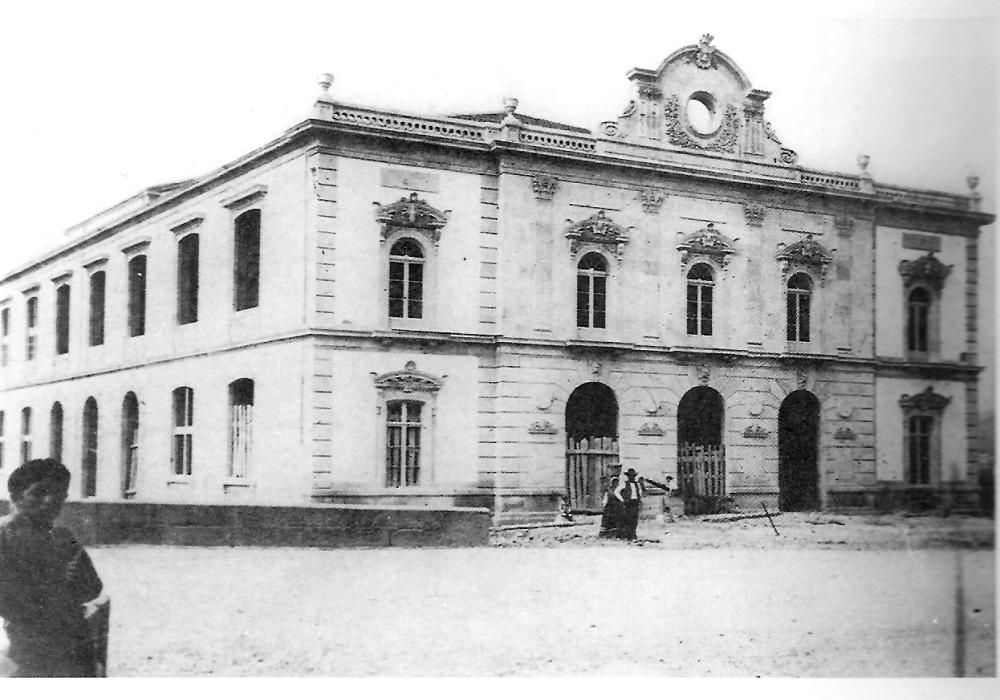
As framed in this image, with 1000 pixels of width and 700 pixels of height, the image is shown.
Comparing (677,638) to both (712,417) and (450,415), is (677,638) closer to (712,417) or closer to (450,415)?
(712,417)

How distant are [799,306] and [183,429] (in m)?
4.65

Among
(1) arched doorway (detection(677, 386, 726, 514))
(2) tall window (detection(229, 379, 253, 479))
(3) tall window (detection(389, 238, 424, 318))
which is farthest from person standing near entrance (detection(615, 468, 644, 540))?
(2) tall window (detection(229, 379, 253, 479))

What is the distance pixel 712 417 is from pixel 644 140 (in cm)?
215

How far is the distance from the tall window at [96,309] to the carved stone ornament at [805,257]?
199 inches

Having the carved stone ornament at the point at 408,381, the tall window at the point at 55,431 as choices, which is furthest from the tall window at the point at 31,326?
the carved stone ornament at the point at 408,381

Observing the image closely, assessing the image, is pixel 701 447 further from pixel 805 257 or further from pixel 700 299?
pixel 805 257

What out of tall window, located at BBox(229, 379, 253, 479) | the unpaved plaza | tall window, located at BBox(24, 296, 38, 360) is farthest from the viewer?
tall window, located at BBox(24, 296, 38, 360)

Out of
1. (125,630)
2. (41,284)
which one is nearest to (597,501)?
(125,630)

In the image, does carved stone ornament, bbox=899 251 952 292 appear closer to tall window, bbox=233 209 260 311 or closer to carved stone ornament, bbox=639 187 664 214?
carved stone ornament, bbox=639 187 664 214

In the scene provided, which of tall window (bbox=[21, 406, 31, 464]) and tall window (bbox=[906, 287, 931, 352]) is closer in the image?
tall window (bbox=[21, 406, 31, 464])

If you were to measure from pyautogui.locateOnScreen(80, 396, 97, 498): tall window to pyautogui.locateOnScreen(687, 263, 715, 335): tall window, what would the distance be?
433 cm

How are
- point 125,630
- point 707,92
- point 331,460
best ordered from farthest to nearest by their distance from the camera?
point 707,92 → point 331,460 → point 125,630

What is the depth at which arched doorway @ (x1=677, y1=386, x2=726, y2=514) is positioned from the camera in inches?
301

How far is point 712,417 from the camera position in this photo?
304 inches
